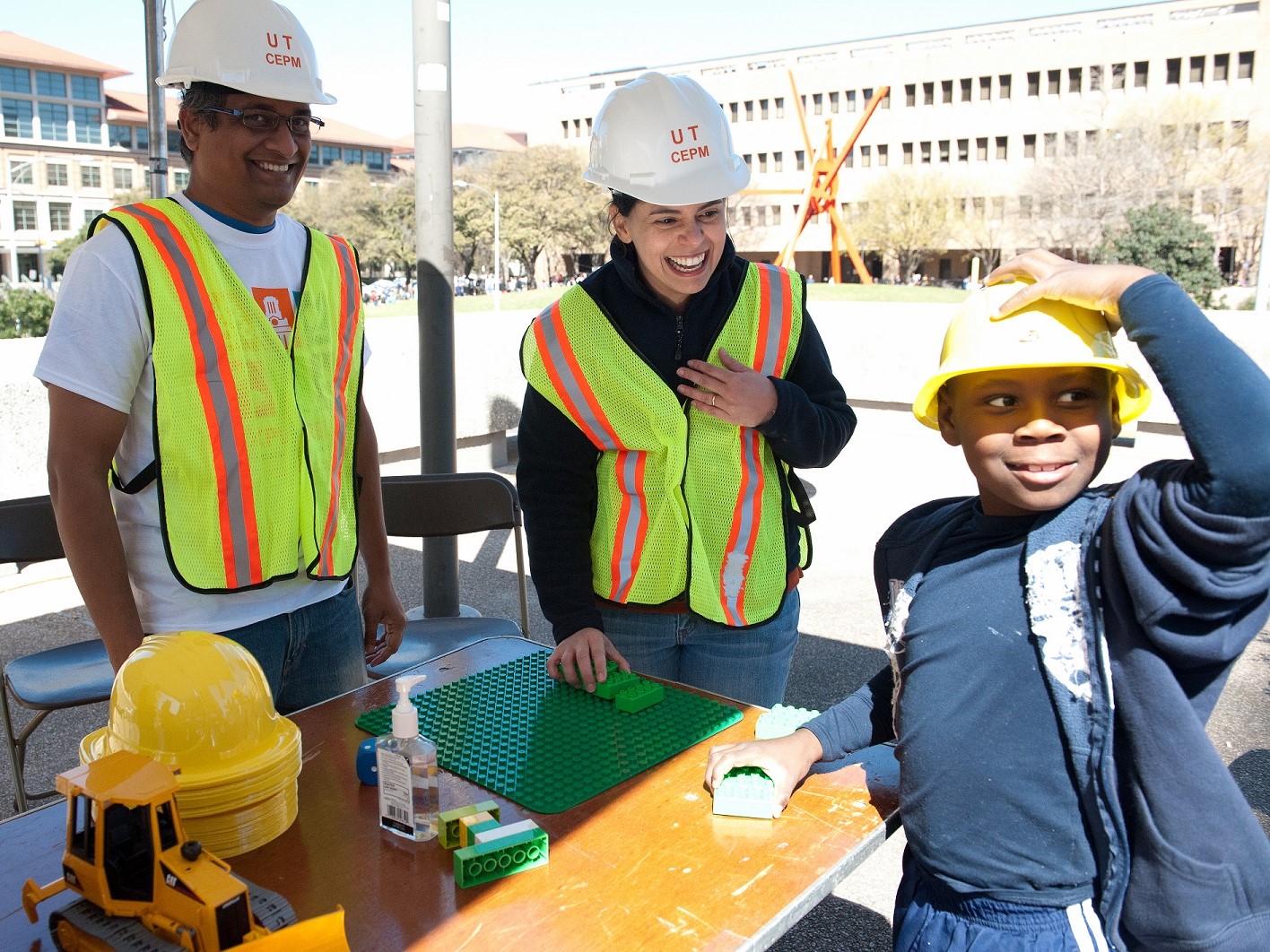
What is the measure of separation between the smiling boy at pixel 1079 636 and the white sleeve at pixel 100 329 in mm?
1425

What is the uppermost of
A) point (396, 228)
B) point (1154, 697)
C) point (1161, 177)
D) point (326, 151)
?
point (326, 151)

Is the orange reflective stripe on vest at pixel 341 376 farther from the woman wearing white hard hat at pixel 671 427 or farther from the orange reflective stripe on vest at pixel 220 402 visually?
the woman wearing white hard hat at pixel 671 427

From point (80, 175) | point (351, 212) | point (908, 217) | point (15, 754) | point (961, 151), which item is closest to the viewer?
point (15, 754)

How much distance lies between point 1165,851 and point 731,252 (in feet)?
4.72

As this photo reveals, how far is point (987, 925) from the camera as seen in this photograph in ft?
4.66

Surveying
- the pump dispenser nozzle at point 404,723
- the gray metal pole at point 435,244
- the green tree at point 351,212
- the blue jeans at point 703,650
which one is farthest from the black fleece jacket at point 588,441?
the green tree at point 351,212

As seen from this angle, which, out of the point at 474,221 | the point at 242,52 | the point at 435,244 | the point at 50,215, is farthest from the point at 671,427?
the point at 50,215

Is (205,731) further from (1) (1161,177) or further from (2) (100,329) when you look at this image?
(1) (1161,177)

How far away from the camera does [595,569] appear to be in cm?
233

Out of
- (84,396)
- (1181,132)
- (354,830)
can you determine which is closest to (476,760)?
(354,830)

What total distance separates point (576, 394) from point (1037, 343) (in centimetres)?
106

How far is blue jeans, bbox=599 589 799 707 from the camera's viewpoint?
2.31m

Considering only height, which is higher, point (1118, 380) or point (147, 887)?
point (1118, 380)

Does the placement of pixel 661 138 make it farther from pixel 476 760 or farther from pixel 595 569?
pixel 476 760
